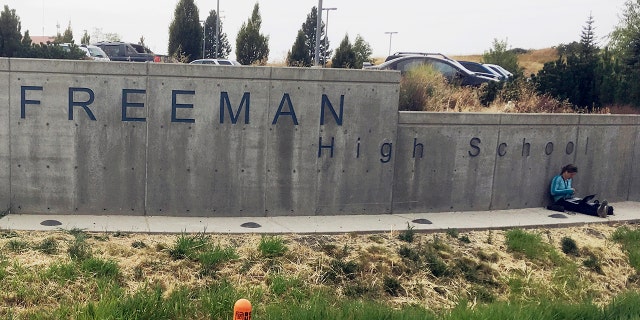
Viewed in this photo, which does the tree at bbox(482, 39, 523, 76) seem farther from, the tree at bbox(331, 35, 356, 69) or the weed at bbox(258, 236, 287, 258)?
the weed at bbox(258, 236, 287, 258)

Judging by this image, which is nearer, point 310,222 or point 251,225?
point 251,225

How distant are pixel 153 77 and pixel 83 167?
1.51 m

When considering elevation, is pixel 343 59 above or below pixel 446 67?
above

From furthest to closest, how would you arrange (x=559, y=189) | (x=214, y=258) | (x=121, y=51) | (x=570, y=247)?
(x=121, y=51) < (x=559, y=189) < (x=570, y=247) < (x=214, y=258)

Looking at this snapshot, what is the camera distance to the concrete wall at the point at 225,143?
9.14 m

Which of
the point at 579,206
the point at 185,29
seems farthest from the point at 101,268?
the point at 185,29

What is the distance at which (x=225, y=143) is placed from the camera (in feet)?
31.5

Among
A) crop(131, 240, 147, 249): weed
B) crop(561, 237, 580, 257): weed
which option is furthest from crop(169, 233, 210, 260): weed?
crop(561, 237, 580, 257): weed

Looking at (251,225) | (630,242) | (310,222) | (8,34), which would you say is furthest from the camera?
(8,34)

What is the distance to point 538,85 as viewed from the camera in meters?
16.2

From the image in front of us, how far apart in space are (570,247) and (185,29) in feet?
100

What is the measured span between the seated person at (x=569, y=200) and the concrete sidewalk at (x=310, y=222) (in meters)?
0.16

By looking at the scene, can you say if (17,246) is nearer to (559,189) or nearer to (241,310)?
(241,310)

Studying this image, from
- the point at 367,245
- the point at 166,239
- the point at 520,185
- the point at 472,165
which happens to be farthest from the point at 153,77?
the point at 520,185
